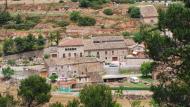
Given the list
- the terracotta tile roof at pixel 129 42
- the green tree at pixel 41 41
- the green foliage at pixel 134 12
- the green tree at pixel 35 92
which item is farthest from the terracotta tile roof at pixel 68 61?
the green foliage at pixel 134 12

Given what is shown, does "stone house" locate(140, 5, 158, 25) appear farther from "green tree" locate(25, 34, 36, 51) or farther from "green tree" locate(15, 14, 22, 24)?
"green tree" locate(25, 34, 36, 51)

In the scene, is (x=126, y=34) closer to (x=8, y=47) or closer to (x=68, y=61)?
(x=8, y=47)

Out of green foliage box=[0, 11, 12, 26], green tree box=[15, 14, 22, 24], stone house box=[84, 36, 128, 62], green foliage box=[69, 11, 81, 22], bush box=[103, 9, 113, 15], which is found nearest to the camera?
stone house box=[84, 36, 128, 62]

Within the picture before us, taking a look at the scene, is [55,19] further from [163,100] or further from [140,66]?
[163,100]

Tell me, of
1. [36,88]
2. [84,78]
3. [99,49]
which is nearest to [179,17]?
[36,88]

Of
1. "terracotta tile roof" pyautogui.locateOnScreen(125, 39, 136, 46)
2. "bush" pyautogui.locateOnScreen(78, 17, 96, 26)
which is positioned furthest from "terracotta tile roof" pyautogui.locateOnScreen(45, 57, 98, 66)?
"bush" pyautogui.locateOnScreen(78, 17, 96, 26)

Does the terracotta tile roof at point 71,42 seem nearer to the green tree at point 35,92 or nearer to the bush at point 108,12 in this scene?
the green tree at point 35,92
